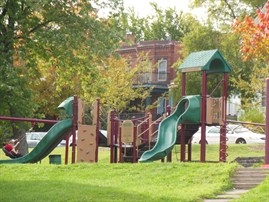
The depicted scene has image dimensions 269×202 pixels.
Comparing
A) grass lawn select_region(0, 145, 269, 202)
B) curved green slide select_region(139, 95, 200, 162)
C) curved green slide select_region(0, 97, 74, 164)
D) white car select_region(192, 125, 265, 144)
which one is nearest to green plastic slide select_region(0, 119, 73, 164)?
curved green slide select_region(0, 97, 74, 164)

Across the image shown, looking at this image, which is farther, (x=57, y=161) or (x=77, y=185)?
(x=57, y=161)

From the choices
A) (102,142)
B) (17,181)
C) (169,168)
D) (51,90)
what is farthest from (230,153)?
(51,90)

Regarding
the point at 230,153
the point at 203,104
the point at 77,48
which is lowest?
the point at 230,153

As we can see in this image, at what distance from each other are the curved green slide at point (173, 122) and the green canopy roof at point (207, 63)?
3.33ft

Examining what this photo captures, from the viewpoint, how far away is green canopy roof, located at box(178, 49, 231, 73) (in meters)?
21.8

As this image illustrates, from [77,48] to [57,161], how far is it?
279 inches

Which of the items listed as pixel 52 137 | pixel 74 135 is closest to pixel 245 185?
pixel 74 135

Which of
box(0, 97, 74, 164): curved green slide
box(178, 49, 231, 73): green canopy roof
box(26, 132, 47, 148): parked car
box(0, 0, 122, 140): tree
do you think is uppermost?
box(0, 0, 122, 140): tree

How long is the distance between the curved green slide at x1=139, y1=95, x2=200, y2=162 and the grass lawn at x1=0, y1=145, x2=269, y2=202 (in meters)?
3.14

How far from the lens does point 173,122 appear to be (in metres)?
21.9

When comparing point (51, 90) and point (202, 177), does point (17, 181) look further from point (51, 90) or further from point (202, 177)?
point (51, 90)

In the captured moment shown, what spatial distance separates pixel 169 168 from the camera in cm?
1658

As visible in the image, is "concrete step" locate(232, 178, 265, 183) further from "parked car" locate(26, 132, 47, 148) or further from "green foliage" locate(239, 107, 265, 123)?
"parked car" locate(26, 132, 47, 148)

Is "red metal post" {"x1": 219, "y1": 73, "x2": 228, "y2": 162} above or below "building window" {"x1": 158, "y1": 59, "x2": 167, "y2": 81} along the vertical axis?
below
